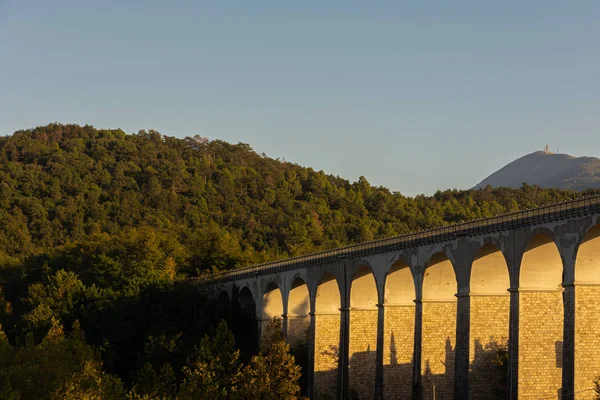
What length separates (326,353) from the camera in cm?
6119

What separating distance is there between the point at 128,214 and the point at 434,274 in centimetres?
7898

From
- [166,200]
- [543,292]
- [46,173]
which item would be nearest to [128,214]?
[166,200]

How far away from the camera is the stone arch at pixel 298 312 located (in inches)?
2653

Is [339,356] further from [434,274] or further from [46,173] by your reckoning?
[46,173]

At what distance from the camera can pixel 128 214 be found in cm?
12412

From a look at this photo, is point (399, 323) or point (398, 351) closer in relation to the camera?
point (398, 351)

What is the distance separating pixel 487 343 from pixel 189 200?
88.3 m

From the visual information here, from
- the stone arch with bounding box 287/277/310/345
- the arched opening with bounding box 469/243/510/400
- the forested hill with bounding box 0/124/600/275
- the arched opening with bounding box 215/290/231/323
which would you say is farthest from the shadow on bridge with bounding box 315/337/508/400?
the forested hill with bounding box 0/124/600/275

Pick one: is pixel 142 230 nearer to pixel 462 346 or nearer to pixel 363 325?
pixel 363 325

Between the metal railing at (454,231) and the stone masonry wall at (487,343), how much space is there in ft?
10.7

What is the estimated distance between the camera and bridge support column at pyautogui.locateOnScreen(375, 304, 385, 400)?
52156 mm

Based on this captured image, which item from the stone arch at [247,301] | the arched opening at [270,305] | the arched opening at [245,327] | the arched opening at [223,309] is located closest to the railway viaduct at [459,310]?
the arched opening at [270,305]

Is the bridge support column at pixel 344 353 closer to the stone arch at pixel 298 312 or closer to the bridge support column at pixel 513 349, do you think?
the stone arch at pixel 298 312

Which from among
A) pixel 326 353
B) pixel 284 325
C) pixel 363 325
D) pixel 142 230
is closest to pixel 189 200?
pixel 142 230
